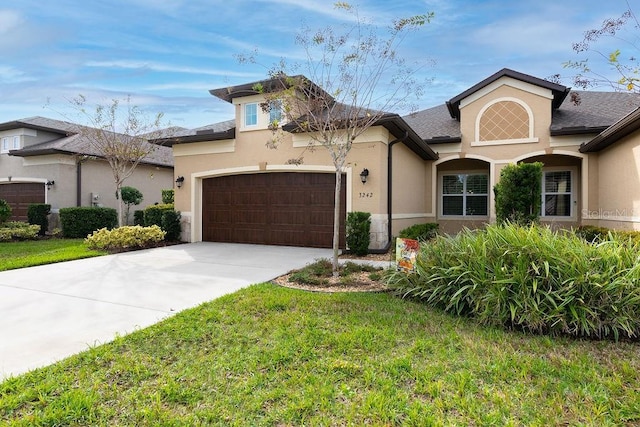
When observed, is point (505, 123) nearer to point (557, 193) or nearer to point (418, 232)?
point (557, 193)

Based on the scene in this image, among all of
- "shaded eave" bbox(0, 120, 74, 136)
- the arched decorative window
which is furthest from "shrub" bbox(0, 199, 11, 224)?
the arched decorative window

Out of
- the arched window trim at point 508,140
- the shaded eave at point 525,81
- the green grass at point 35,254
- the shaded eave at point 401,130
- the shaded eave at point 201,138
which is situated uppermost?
the shaded eave at point 525,81

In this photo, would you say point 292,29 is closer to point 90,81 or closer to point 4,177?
point 90,81

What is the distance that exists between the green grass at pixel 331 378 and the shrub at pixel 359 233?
5.01 meters

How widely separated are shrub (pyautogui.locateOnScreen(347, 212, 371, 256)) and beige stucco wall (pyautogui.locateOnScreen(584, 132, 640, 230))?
671cm

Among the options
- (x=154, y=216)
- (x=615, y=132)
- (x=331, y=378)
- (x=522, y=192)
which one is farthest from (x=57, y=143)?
(x=615, y=132)

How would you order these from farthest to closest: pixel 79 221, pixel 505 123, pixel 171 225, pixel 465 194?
pixel 465 194, pixel 79 221, pixel 505 123, pixel 171 225

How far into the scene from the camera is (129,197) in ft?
55.3

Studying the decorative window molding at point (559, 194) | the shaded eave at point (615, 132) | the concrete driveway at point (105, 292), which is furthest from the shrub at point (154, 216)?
the decorative window molding at point (559, 194)

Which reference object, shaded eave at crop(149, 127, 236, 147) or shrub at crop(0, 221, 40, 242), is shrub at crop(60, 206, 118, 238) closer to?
shrub at crop(0, 221, 40, 242)

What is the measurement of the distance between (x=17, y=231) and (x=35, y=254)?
15.8ft

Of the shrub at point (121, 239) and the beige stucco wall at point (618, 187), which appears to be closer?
the beige stucco wall at point (618, 187)

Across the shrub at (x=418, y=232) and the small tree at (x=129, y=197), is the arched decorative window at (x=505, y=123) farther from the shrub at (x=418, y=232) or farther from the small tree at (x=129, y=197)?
the small tree at (x=129, y=197)

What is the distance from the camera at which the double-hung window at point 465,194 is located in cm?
1454
